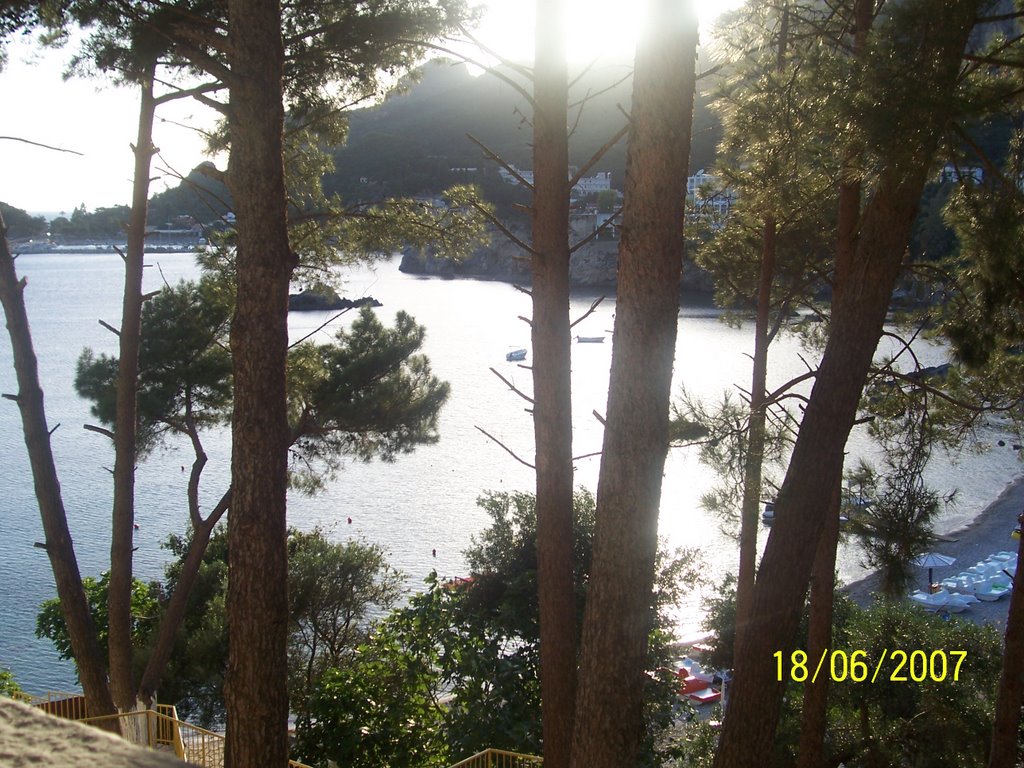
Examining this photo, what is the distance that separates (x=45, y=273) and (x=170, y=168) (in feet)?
282

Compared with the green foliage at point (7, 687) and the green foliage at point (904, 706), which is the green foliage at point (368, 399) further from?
the green foliage at point (904, 706)

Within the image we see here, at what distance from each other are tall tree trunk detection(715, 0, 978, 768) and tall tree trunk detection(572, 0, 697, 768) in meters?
0.85

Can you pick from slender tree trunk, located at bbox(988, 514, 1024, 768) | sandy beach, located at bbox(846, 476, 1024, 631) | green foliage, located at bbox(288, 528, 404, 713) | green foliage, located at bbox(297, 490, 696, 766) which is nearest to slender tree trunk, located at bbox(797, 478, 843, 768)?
slender tree trunk, located at bbox(988, 514, 1024, 768)

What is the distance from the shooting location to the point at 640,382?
3.08 metres

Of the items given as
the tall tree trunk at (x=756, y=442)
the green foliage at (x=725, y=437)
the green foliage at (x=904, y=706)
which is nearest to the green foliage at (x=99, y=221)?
the green foliage at (x=725, y=437)

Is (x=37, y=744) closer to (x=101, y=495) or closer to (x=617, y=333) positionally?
(x=617, y=333)

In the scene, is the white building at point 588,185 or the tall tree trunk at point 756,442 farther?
the white building at point 588,185

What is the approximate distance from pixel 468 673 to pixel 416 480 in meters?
16.4

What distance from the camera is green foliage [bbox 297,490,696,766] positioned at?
6.57 metres

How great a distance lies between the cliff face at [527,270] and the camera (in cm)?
4966

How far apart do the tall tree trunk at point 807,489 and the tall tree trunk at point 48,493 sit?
372 cm

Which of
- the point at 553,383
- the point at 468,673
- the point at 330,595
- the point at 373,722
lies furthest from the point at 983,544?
the point at 553,383

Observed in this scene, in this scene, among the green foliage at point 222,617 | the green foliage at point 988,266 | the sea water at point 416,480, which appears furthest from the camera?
the sea water at point 416,480

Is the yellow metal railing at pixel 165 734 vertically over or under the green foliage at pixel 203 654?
over
